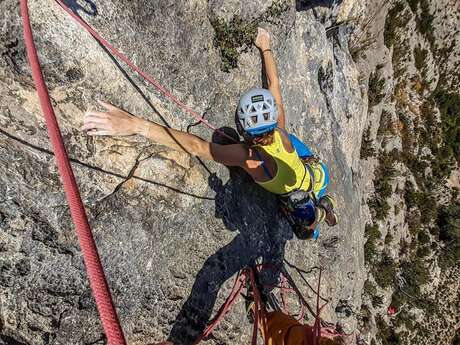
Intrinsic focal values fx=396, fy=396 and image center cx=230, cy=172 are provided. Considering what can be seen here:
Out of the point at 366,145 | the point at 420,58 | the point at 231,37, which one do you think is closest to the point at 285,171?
the point at 231,37

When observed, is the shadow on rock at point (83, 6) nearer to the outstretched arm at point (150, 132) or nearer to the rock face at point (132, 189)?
the rock face at point (132, 189)

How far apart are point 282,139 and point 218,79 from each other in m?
1.41

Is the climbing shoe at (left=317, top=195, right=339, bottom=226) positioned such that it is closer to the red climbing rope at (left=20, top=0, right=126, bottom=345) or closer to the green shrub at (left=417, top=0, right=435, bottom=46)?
the red climbing rope at (left=20, top=0, right=126, bottom=345)

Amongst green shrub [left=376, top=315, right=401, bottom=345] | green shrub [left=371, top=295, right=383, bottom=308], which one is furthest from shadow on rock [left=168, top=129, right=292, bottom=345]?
green shrub [left=376, top=315, right=401, bottom=345]

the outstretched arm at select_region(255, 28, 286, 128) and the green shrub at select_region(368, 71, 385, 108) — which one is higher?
the green shrub at select_region(368, 71, 385, 108)

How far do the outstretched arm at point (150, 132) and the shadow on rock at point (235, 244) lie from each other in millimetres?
536

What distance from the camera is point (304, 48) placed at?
8.20 m

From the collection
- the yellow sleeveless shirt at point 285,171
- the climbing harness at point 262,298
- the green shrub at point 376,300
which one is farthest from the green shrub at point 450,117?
the yellow sleeveless shirt at point 285,171

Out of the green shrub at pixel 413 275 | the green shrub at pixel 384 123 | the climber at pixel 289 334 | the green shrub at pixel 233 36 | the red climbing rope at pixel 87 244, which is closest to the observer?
the red climbing rope at pixel 87 244

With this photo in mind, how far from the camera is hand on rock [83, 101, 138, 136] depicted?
3.97 meters

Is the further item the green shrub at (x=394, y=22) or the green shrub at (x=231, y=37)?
the green shrub at (x=394, y=22)

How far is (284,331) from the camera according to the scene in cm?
429

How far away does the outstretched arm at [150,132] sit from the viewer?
4008mm

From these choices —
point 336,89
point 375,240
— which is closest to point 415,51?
point 375,240
